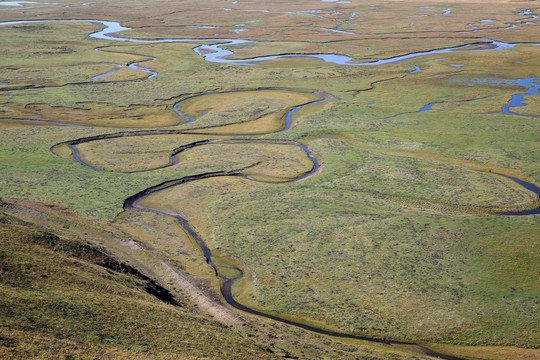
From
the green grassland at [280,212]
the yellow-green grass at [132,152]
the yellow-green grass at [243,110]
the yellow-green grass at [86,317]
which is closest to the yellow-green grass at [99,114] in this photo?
the green grassland at [280,212]

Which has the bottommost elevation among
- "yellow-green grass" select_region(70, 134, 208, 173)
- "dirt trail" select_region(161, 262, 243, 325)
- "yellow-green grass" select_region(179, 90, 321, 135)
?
"dirt trail" select_region(161, 262, 243, 325)

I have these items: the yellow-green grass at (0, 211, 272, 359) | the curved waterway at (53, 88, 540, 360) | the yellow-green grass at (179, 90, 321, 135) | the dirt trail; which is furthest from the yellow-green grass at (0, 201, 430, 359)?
the yellow-green grass at (179, 90, 321, 135)

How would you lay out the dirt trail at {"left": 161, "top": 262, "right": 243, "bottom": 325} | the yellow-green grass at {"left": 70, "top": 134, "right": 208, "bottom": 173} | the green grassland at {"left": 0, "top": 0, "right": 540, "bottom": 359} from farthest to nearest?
the yellow-green grass at {"left": 70, "top": 134, "right": 208, "bottom": 173}, the dirt trail at {"left": 161, "top": 262, "right": 243, "bottom": 325}, the green grassland at {"left": 0, "top": 0, "right": 540, "bottom": 359}

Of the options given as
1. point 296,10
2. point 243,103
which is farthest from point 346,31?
point 243,103

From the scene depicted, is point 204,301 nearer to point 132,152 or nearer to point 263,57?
point 132,152

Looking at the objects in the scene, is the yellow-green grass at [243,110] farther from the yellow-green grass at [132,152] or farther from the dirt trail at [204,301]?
the dirt trail at [204,301]

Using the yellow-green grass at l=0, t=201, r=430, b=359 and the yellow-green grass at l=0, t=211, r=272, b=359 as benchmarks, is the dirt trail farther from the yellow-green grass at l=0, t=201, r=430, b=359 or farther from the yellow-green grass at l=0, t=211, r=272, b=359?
the yellow-green grass at l=0, t=211, r=272, b=359

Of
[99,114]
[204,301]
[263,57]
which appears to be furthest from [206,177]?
[263,57]

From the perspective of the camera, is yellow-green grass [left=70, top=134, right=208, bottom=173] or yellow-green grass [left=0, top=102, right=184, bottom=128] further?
yellow-green grass [left=0, top=102, right=184, bottom=128]

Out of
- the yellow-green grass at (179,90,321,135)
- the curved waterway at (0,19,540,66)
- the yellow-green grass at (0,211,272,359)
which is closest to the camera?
the yellow-green grass at (0,211,272,359)
